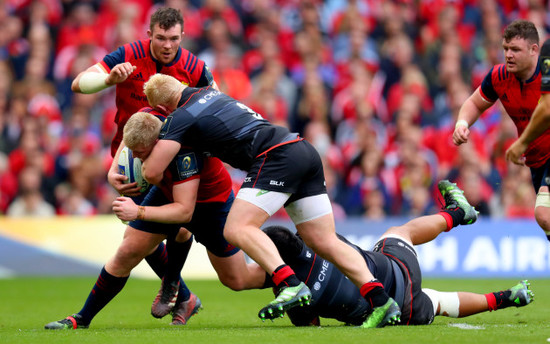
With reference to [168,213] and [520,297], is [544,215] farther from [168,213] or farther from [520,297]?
[168,213]

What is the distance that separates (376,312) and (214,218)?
1793 mm

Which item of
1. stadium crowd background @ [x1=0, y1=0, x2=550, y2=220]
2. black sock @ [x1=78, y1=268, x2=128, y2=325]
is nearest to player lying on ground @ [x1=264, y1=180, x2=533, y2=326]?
black sock @ [x1=78, y1=268, x2=128, y2=325]

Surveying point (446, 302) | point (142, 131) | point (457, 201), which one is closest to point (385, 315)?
point (446, 302)

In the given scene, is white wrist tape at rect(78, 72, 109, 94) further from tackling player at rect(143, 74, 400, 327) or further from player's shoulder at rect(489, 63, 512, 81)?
player's shoulder at rect(489, 63, 512, 81)

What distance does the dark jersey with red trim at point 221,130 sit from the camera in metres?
6.85

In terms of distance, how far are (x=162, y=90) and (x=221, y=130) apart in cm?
62

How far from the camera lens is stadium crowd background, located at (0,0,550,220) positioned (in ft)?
47.2

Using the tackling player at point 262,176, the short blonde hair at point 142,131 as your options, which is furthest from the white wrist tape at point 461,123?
the short blonde hair at point 142,131

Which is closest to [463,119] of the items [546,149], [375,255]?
[546,149]

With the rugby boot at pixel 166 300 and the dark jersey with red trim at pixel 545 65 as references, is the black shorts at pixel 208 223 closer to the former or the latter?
the rugby boot at pixel 166 300

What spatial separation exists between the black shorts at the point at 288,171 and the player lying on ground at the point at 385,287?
53cm

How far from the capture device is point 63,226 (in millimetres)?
13883

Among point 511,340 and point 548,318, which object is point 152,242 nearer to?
point 511,340

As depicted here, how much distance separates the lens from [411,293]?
715cm
